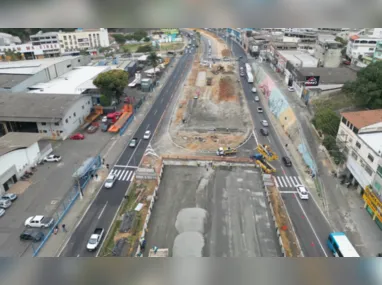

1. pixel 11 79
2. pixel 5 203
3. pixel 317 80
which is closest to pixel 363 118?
pixel 317 80

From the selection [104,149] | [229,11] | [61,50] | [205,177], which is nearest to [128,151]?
[104,149]

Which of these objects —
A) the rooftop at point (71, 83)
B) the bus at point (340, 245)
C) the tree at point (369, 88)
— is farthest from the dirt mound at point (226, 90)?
the bus at point (340, 245)

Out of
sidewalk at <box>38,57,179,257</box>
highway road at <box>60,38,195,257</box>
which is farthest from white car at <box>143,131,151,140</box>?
sidewalk at <box>38,57,179,257</box>

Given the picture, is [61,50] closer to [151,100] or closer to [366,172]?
[151,100]

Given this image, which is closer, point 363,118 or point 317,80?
point 363,118

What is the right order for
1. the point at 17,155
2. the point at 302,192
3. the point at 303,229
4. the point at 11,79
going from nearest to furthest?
the point at 303,229 < the point at 302,192 < the point at 17,155 < the point at 11,79

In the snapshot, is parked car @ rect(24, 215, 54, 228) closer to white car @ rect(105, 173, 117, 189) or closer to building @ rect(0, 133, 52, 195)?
building @ rect(0, 133, 52, 195)

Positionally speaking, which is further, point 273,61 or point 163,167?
point 273,61

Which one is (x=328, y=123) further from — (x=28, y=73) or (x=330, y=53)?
(x=28, y=73)
